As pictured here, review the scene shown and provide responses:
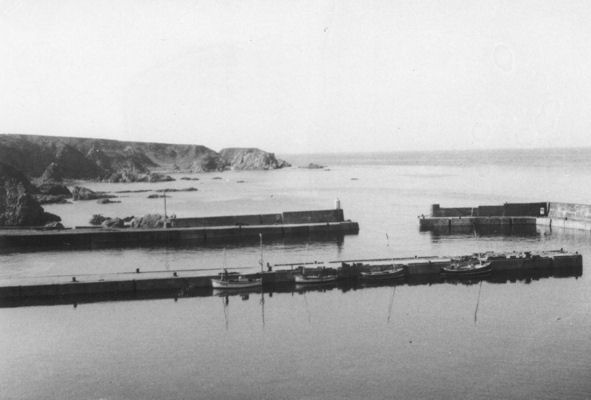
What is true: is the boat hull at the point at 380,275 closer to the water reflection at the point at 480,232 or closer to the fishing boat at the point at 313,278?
the fishing boat at the point at 313,278

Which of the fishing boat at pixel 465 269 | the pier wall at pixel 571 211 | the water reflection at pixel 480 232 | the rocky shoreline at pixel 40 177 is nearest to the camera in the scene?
the fishing boat at pixel 465 269

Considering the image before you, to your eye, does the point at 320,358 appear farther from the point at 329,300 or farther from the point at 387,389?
the point at 329,300

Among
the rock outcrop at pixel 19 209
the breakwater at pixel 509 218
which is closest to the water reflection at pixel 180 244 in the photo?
the rock outcrop at pixel 19 209

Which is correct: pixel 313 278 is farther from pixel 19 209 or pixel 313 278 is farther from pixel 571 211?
pixel 19 209

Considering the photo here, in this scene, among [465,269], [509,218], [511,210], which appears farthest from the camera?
[511,210]

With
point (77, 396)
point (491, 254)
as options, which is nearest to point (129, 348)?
point (77, 396)

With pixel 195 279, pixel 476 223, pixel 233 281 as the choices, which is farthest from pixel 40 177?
pixel 233 281
